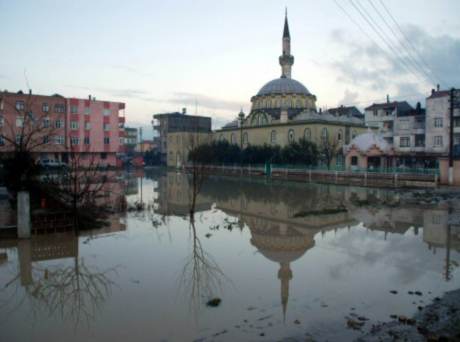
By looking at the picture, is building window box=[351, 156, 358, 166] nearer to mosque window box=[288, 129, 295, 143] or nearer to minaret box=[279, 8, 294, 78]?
mosque window box=[288, 129, 295, 143]

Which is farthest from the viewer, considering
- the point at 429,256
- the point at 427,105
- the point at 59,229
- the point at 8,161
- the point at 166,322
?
the point at 427,105

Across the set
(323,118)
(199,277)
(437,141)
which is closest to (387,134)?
(437,141)

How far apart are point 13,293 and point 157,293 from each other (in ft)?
9.06

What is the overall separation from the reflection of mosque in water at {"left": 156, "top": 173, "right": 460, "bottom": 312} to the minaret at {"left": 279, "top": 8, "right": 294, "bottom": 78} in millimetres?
34316

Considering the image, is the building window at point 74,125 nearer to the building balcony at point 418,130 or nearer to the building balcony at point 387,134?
the building balcony at point 387,134

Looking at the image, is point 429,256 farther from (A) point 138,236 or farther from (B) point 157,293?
(A) point 138,236

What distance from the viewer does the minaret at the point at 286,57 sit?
2118 inches

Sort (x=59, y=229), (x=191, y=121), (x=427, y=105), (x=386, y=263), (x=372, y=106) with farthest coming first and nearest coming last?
(x=191, y=121), (x=372, y=106), (x=427, y=105), (x=59, y=229), (x=386, y=263)

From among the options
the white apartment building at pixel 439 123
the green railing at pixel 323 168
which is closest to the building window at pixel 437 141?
the white apartment building at pixel 439 123

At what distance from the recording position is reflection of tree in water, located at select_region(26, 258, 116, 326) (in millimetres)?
6585

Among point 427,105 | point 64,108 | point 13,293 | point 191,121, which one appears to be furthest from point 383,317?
point 191,121

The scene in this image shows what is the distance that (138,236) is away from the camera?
1218cm

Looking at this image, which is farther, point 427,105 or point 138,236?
point 427,105

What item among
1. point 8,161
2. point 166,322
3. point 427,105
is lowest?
point 166,322
